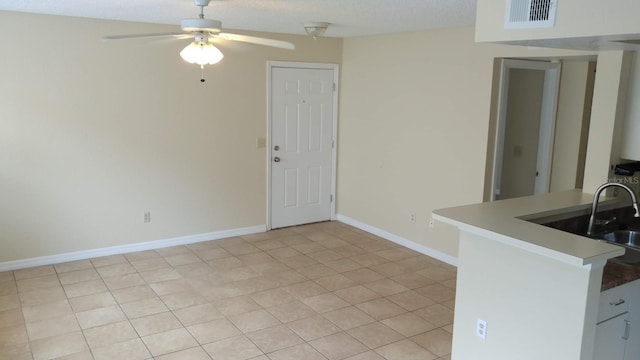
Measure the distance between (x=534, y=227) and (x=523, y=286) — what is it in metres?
0.32

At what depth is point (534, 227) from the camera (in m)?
2.69

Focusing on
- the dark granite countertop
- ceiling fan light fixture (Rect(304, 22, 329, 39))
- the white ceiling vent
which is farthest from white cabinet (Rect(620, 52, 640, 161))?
ceiling fan light fixture (Rect(304, 22, 329, 39))

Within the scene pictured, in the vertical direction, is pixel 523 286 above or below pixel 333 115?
below

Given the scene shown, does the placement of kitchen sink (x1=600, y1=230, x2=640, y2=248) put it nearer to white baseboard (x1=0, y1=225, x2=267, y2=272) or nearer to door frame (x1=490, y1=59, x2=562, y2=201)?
door frame (x1=490, y1=59, x2=562, y2=201)

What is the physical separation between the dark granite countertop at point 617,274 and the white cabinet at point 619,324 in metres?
0.04

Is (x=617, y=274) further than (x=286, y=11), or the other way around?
(x=286, y=11)

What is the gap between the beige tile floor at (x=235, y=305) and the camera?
11.7 feet

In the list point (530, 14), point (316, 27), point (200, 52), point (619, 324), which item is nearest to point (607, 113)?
point (530, 14)

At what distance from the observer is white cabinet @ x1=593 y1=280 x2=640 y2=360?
8.34 ft

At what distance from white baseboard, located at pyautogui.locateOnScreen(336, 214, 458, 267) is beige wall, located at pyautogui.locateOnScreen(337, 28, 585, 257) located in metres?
0.05

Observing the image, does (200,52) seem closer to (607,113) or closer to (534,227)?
(534,227)

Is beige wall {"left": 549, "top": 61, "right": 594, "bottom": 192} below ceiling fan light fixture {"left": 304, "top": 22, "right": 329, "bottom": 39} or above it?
below

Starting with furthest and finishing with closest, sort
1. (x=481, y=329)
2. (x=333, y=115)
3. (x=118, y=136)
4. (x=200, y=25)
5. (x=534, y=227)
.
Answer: (x=333, y=115) → (x=118, y=136) → (x=200, y=25) → (x=481, y=329) → (x=534, y=227)

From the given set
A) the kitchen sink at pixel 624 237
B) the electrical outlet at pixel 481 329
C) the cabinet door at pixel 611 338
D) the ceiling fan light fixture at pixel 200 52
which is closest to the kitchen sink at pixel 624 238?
the kitchen sink at pixel 624 237
